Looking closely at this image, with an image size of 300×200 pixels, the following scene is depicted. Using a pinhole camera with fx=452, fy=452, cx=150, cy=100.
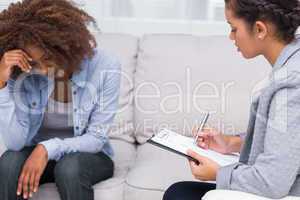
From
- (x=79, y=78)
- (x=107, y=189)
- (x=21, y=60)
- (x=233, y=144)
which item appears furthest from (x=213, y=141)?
(x=21, y=60)

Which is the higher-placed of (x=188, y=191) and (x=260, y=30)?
(x=260, y=30)

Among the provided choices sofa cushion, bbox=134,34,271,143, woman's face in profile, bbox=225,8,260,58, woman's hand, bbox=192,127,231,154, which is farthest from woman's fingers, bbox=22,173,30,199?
woman's face in profile, bbox=225,8,260,58

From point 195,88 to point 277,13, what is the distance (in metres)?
0.89

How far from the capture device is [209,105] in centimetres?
188

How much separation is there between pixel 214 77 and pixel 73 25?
0.72 m

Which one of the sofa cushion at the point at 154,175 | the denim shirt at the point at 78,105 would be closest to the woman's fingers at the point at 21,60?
the denim shirt at the point at 78,105

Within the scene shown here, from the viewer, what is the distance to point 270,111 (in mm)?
978

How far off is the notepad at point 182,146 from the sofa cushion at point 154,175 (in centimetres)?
25

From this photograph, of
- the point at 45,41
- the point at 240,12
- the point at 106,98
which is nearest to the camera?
the point at 240,12

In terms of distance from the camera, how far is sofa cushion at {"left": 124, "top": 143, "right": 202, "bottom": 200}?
4.89 ft

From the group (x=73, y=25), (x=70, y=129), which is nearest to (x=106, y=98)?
(x=70, y=129)

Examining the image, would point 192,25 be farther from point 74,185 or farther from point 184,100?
point 74,185

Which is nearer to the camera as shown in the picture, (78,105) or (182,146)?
(182,146)

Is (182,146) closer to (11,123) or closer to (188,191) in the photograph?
(188,191)
